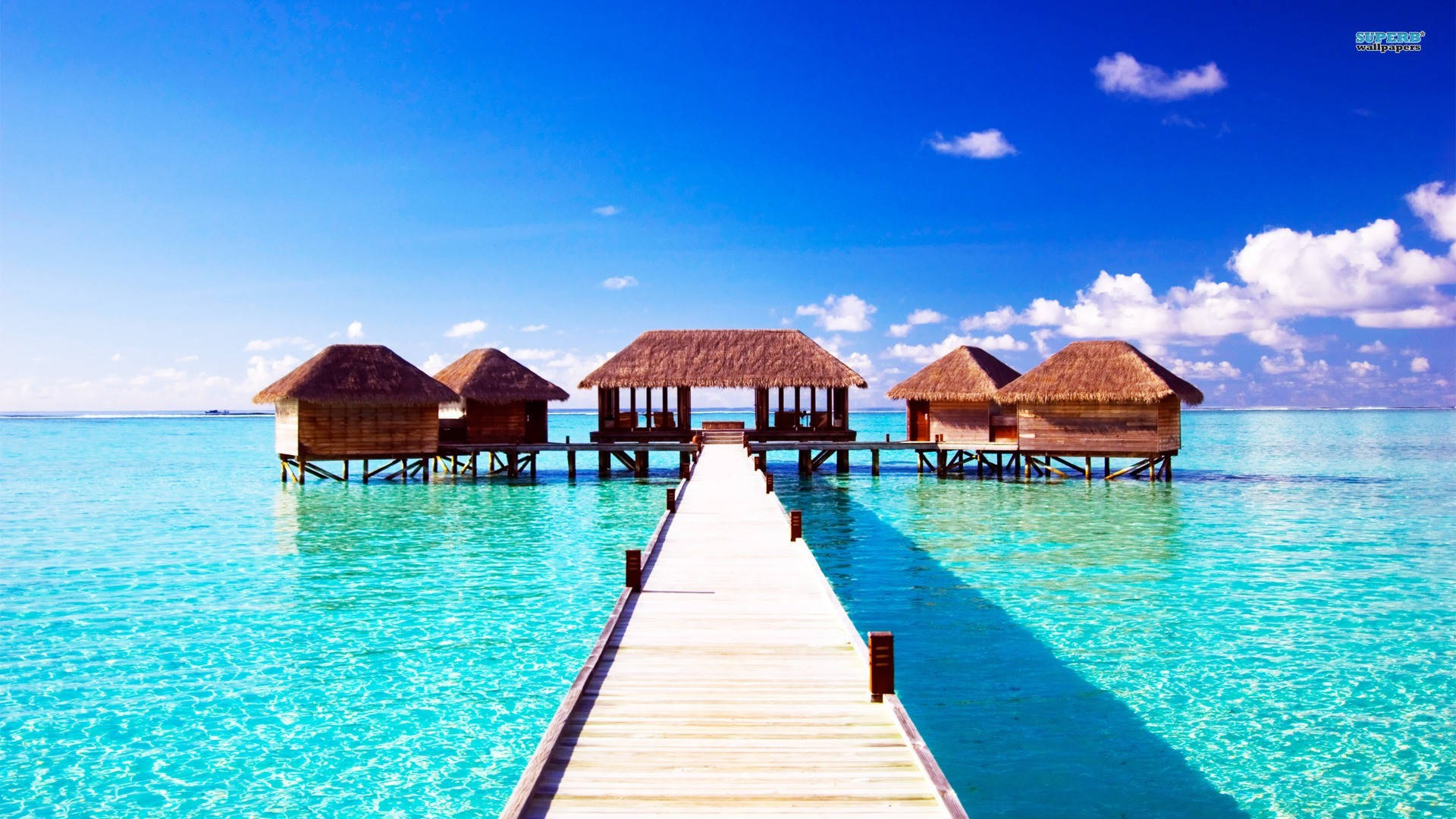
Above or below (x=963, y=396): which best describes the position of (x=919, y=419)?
below

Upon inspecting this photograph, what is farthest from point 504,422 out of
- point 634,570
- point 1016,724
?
point 1016,724

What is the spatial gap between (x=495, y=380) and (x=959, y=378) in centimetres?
1667

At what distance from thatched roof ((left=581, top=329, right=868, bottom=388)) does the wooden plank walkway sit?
66.3 feet

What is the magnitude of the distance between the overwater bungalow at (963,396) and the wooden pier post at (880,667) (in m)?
25.2

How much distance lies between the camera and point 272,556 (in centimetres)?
1706

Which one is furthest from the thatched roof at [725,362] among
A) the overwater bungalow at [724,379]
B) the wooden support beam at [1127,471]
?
the wooden support beam at [1127,471]

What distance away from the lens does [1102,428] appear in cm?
2909

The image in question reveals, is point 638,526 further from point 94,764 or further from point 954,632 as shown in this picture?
point 94,764

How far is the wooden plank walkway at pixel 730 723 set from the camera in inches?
193

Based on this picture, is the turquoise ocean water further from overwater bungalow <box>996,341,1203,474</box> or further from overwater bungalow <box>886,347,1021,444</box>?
overwater bungalow <box>886,347,1021,444</box>

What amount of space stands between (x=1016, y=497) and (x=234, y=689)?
21.9 meters

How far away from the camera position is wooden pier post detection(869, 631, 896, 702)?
6.26 m

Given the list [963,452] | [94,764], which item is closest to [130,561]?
[94,764]

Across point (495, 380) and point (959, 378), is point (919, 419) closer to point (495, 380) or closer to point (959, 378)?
point (959, 378)
